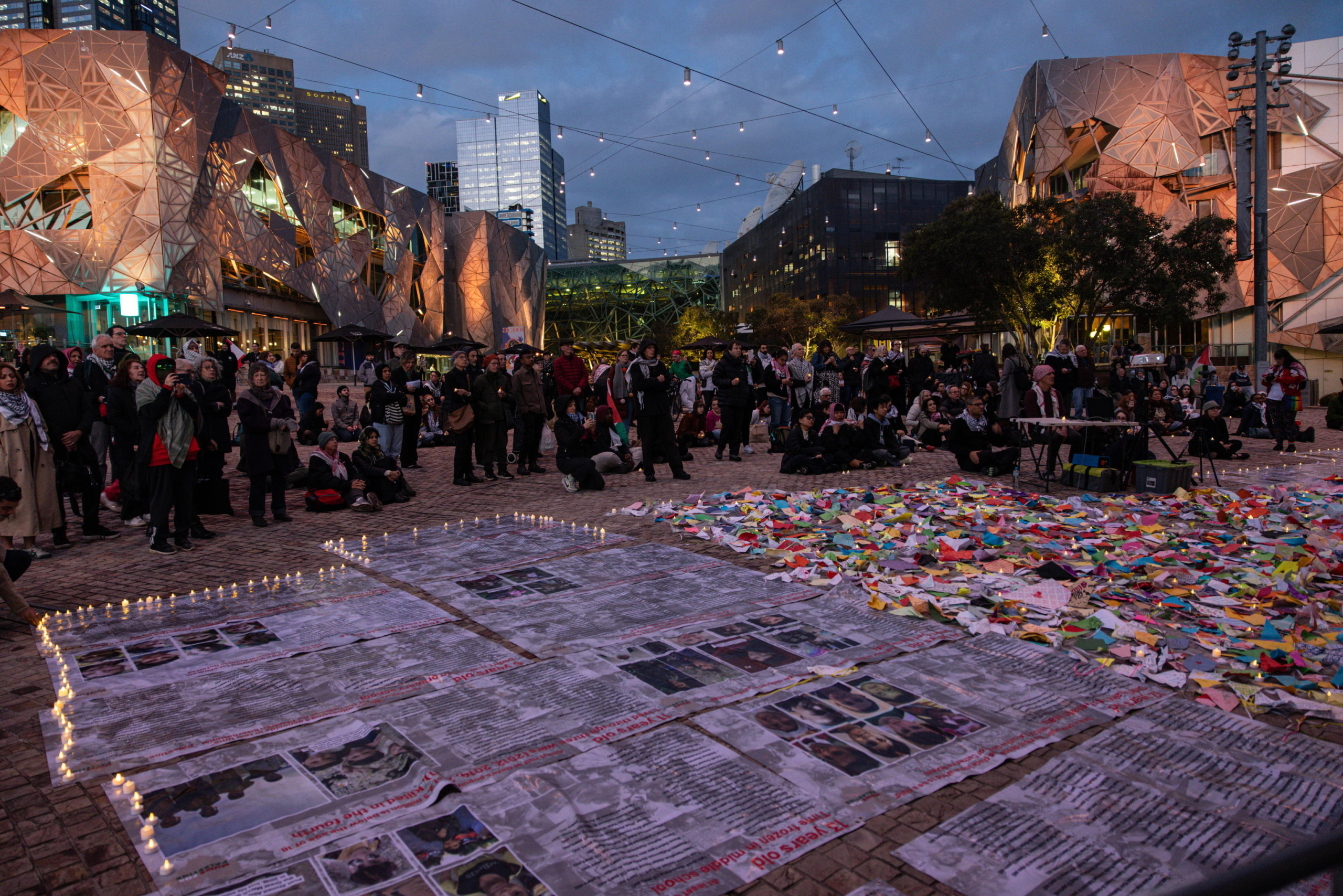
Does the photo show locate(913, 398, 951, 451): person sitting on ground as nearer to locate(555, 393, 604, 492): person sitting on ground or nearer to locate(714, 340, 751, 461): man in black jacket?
locate(714, 340, 751, 461): man in black jacket

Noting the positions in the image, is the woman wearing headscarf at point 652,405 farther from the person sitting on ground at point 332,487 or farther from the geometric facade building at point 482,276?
the geometric facade building at point 482,276

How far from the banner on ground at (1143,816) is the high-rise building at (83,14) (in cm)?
18908

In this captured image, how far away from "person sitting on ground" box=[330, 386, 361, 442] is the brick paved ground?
1.21 metres

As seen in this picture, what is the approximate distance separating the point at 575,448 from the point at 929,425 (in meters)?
6.49

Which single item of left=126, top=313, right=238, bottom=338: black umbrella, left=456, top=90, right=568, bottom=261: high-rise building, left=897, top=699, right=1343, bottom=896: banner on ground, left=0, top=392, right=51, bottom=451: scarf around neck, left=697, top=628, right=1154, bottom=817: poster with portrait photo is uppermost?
left=456, top=90, right=568, bottom=261: high-rise building

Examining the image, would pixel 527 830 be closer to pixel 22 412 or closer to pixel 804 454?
pixel 22 412

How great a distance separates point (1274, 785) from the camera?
2838 millimetres

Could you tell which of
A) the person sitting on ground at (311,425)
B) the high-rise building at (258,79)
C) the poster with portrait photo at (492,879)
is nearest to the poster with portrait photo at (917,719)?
the poster with portrait photo at (492,879)

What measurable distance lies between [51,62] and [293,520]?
101ft

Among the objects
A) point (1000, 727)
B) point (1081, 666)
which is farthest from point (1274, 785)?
point (1081, 666)

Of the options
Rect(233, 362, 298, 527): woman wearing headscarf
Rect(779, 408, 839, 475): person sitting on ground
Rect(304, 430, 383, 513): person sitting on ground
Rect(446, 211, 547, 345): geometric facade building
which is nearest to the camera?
Rect(233, 362, 298, 527): woman wearing headscarf

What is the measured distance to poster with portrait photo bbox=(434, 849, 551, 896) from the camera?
235 cm

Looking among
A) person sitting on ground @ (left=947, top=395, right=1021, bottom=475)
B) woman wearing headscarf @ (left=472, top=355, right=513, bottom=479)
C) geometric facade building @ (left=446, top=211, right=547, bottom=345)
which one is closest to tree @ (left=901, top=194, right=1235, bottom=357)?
person sitting on ground @ (left=947, top=395, right=1021, bottom=475)

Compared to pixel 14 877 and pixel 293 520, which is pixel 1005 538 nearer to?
pixel 14 877
